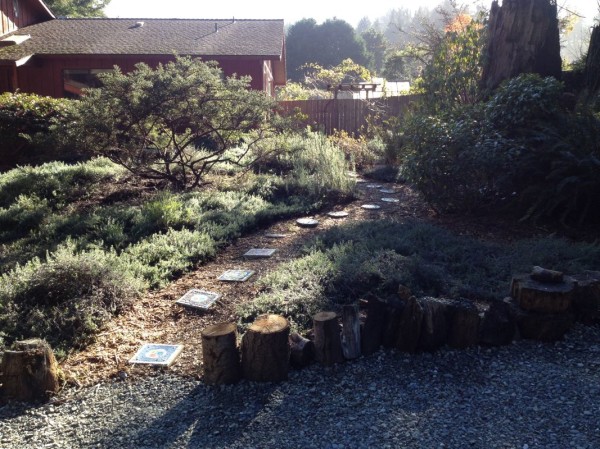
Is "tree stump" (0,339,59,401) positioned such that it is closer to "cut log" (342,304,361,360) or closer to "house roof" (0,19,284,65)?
"cut log" (342,304,361,360)

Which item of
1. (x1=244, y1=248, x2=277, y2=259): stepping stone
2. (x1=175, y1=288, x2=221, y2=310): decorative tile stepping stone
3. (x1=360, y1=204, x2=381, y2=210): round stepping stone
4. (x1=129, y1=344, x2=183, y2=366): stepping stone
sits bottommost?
(x1=129, y1=344, x2=183, y2=366): stepping stone

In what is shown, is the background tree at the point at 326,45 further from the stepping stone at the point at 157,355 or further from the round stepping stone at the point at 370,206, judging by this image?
the stepping stone at the point at 157,355

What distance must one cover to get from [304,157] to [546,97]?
410cm

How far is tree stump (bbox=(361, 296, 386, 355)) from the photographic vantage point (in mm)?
3006

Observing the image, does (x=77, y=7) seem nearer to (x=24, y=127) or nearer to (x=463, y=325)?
(x=24, y=127)

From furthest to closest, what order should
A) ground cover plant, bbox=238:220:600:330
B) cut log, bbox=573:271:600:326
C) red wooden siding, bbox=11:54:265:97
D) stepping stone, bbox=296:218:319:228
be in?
red wooden siding, bbox=11:54:265:97
stepping stone, bbox=296:218:319:228
ground cover plant, bbox=238:220:600:330
cut log, bbox=573:271:600:326

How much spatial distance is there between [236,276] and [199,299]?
1.73ft

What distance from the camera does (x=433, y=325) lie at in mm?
3014

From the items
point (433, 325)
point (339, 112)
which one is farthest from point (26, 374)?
point (339, 112)

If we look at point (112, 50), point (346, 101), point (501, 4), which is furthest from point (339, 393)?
point (112, 50)

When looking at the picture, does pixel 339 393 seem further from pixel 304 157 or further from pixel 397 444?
pixel 304 157

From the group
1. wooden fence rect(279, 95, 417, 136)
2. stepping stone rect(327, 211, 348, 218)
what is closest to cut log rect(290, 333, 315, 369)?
stepping stone rect(327, 211, 348, 218)

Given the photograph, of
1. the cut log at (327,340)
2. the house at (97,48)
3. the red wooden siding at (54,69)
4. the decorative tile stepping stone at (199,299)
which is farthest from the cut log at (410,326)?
the red wooden siding at (54,69)

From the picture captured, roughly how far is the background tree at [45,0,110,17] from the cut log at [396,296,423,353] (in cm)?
2675
